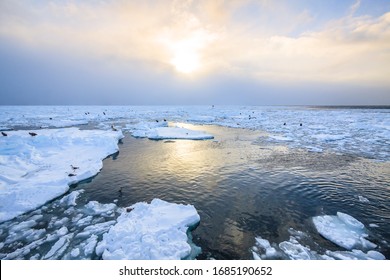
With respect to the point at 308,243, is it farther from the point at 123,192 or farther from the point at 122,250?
the point at 123,192

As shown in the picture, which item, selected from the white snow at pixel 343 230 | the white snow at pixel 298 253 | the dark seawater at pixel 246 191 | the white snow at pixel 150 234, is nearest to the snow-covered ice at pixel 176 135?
the dark seawater at pixel 246 191

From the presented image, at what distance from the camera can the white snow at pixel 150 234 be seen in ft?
18.9

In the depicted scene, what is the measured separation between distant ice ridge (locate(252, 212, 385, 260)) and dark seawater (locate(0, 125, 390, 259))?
212mm

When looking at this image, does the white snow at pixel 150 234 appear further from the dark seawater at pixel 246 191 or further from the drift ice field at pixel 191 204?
the dark seawater at pixel 246 191

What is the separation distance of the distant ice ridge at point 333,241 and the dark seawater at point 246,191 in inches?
8.3

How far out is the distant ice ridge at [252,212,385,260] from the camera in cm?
580

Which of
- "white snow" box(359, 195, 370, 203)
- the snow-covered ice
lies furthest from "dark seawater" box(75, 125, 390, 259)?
the snow-covered ice

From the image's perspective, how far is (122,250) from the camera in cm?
584

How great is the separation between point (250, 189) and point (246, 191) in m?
0.34

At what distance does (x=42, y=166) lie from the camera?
503 inches

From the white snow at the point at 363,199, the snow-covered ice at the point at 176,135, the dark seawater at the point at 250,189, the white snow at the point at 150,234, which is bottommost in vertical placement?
the dark seawater at the point at 250,189

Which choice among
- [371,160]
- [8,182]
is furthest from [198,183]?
[371,160]

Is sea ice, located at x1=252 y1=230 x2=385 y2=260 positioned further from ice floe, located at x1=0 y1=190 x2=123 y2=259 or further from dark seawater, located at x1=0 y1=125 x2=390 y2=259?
ice floe, located at x1=0 y1=190 x2=123 y2=259

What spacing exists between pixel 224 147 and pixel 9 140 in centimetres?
1766
